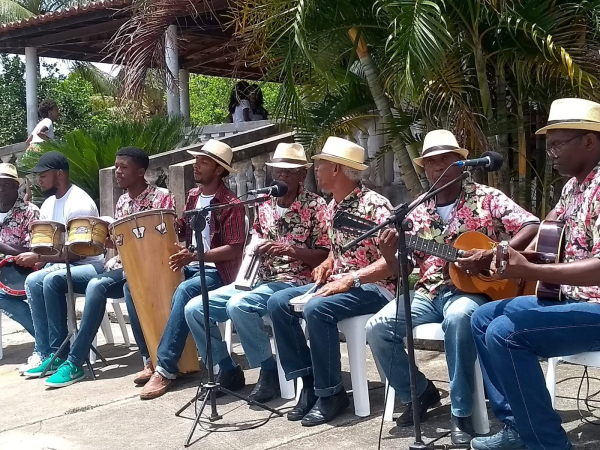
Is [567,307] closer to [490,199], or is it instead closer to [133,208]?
[490,199]

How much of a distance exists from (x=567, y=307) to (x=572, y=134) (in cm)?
78

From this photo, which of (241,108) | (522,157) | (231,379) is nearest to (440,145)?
(231,379)

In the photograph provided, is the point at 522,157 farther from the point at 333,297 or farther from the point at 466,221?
the point at 333,297

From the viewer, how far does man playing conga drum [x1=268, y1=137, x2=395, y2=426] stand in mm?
4586

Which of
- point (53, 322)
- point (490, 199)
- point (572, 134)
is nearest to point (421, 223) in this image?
point (490, 199)

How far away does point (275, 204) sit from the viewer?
17.5 feet

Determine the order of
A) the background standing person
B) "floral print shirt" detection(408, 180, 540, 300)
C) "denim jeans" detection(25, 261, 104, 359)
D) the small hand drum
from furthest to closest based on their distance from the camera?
the background standing person < the small hand drum < "denim jeans" detection(25, 261, 104, 359) < "floral print shirt" detection(408, 180, 540, 300)

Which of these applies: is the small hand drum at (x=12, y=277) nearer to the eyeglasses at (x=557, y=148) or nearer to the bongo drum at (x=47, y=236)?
the bongo drum at (x=47, y=236)

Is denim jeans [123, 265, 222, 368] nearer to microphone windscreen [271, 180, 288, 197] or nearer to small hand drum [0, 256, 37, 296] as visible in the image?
microphone windscreen [271, 180, 288, 197]

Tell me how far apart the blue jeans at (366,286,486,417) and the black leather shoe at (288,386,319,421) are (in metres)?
0.59

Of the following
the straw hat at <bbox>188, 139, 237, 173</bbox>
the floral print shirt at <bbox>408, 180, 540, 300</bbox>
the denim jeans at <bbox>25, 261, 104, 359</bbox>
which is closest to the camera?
the floral print shirt at <bbox>408, 180, 540, 300</bbox>

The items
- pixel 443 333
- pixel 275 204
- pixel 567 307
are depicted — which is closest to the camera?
pixel 567 307

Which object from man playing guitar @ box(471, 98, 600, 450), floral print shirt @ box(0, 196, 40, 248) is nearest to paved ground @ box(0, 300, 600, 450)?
man playing guitar @ box(471, 98, 600, 450)

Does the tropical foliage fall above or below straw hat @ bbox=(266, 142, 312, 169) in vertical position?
above
